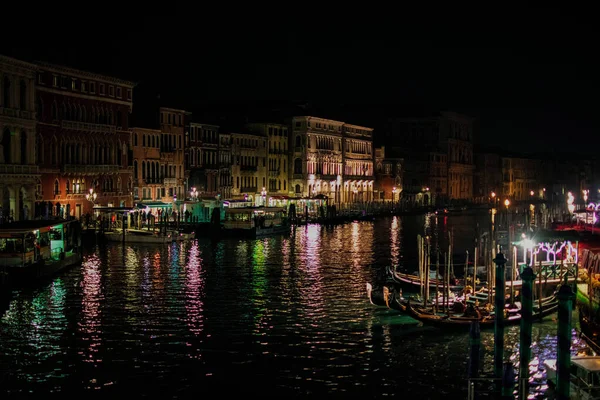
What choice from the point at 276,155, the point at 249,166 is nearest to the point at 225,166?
the point at 249,166

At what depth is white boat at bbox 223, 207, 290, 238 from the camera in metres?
52.8

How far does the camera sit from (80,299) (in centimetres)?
2712

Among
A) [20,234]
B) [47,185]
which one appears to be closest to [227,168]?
[47,185]

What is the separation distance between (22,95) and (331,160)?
141 ft

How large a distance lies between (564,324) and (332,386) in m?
5.75

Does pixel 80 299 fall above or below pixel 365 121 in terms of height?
below

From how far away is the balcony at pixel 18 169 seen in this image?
41000 millimetres

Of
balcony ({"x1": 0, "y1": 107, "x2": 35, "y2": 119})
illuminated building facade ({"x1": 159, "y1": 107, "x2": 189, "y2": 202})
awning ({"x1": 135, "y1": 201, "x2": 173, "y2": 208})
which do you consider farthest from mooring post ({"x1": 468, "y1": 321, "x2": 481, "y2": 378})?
illuminated building facade ({"x1": 159, "y1": 107, "x2": 189, "y2": 202})

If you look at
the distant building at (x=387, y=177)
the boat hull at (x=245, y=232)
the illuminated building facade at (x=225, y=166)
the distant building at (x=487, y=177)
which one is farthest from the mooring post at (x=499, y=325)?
the distant building at (x=487, y=177)

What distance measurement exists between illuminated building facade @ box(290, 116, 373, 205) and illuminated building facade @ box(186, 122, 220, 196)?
1388 cm

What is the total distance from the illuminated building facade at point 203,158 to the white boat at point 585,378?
48.2m

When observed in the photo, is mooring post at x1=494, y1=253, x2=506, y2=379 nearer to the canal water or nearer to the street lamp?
the canal water

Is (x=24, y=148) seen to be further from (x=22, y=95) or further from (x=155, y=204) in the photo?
(x=155, y=204)

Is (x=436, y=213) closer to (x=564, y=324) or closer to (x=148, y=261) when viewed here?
(x=148, y=261)
